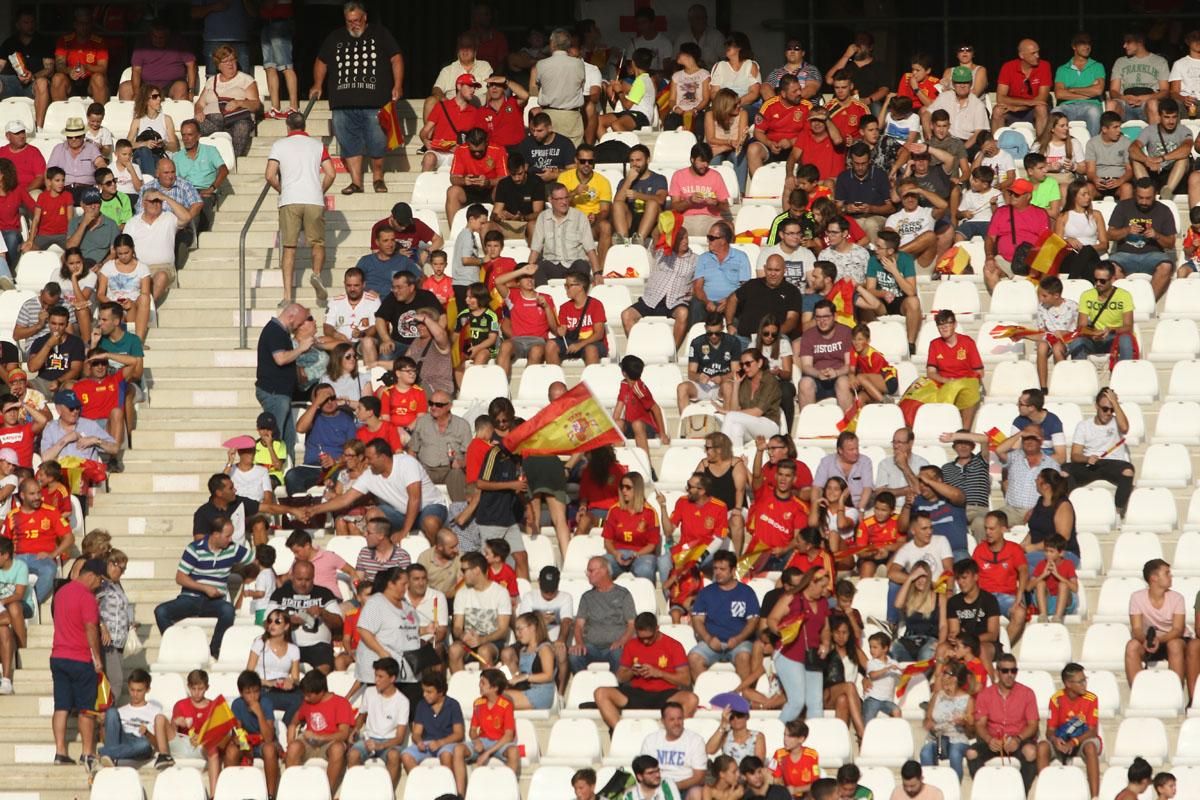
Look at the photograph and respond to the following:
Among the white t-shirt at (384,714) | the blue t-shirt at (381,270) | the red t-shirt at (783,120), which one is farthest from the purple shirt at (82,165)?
the white t-shirt at (384,714)

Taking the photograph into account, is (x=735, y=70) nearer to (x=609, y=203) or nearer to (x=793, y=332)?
(x=609, y=203)

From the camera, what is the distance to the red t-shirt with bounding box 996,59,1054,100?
25.3 m

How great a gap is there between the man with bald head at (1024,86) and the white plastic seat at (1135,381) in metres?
3.92

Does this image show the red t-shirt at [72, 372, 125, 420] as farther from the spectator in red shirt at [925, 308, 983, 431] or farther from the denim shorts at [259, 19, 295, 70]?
the spectator in red shirt at [925, 308, 983, 431]

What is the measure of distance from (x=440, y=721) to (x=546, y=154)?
23.4 ft

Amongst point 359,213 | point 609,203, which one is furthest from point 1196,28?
point 359,213

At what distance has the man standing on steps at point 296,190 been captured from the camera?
76.5 ft

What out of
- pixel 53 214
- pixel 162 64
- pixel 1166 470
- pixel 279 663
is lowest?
pixel 279 663

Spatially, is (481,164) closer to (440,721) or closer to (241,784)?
(440,721)

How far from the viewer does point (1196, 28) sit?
27.1 m

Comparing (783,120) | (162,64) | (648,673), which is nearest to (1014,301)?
(783,120)

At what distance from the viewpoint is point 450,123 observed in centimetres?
2506

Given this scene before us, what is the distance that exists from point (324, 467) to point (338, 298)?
1924 mm

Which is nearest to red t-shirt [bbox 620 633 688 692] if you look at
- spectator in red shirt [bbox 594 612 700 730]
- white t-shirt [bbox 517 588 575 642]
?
spectator in red shirt [bbox 594 612 700 730]
